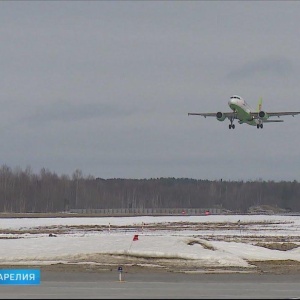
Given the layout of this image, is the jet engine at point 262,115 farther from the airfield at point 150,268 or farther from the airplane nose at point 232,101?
the airfield at point 150,268

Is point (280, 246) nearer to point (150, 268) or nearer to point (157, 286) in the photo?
point (150, 268)

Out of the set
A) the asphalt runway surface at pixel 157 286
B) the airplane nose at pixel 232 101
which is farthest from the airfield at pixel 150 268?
the airplane nose at pixel 232 101

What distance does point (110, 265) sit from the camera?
40.1m

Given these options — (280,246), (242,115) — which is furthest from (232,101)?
(280,246)

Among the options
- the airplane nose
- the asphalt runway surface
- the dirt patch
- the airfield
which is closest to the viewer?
the asphalt runway surface

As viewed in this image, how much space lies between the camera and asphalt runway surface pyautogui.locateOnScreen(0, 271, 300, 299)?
2644 centimetres

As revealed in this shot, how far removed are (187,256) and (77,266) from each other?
5576mm

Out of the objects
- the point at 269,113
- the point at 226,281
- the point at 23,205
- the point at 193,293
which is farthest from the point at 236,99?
the point at 23,205

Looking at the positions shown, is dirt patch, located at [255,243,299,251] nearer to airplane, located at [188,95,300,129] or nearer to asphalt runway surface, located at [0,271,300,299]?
asphalt runway surface, located at [0,271,300,299]

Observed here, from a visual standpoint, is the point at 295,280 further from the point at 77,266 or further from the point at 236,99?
the point at 236,99

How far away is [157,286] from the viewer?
1204 inches

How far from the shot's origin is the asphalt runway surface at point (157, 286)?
26438 mm

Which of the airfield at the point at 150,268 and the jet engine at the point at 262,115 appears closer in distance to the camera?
Result: the airfield at the point at 150,268

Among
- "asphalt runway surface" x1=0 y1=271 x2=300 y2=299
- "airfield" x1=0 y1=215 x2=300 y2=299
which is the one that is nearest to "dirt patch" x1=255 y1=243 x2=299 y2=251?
"airfield" x1=0 y1=215 x2=300 y2=299
